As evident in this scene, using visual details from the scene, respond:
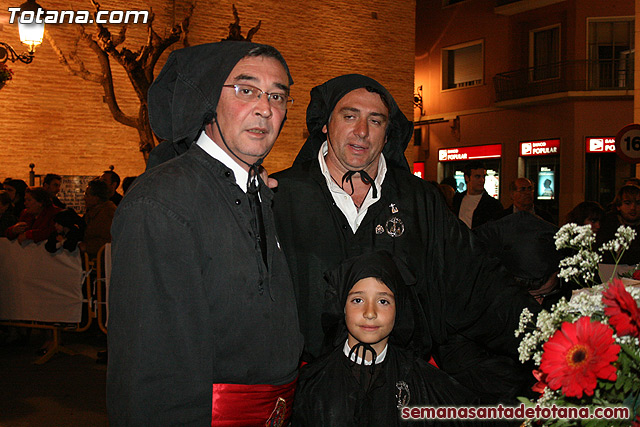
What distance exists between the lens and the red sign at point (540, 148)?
2289 centimetres

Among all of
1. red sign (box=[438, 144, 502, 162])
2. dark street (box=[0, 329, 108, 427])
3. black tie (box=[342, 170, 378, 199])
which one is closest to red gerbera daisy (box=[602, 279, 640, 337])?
black tie (box=[342, 170, 378, 199])

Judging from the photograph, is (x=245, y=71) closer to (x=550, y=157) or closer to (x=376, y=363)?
(x=376, y=363)

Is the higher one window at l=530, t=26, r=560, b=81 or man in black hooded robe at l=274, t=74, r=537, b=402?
window at l=530, t=26, r=560, b=81

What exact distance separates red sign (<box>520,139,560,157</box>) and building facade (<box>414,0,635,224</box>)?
0.04 metres

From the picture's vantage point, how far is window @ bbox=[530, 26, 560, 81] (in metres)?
23.4

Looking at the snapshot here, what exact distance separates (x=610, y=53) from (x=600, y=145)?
11.2ft

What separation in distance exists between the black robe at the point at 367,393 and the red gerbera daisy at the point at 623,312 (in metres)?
1.65

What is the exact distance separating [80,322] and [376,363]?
19.5ft

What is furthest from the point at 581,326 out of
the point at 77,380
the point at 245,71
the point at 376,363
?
the point at 77,380

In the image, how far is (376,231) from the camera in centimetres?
329

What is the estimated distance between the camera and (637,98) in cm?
1054

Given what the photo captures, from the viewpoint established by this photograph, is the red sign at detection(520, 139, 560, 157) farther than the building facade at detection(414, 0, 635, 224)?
Yes

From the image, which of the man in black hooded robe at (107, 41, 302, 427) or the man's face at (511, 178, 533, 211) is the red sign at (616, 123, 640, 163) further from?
the man in black hooded robe at (107, 41, 302, 427)

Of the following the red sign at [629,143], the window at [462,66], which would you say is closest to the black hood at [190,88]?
the red sign at [629,143]
